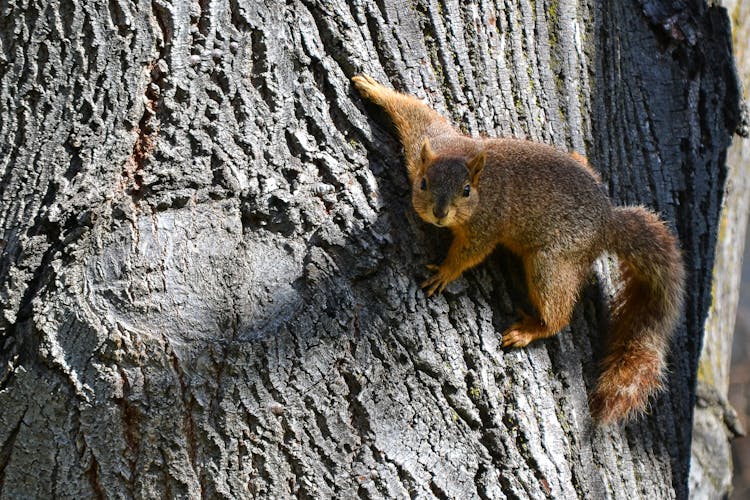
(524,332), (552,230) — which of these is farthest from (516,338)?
(552,230)

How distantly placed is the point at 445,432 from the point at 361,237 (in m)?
0.60

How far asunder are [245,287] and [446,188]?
2.84 feet

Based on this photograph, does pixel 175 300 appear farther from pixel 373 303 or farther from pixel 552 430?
pixel 552 430

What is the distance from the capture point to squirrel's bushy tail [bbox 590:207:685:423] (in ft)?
9.04

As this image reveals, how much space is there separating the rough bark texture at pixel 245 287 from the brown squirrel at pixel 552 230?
0.28ft

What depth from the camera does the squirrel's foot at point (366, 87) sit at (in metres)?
2.36

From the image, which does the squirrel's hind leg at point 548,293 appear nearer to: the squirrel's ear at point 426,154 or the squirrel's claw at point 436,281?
the squirrel's claw at point 436,281

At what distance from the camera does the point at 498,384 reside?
2275 millimetres

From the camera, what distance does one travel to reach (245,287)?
213cm

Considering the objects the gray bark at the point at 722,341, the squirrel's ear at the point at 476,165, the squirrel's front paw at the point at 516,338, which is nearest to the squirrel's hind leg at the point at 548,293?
Result: the squirrel's front paw at the point at 516,338

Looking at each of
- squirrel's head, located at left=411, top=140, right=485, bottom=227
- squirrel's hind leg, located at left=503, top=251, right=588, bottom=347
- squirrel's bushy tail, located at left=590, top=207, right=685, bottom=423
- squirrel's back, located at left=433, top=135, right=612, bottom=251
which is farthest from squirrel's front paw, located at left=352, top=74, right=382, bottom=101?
squirrel's bushy tail, located at left=590, top=207, right=685, bottom=423

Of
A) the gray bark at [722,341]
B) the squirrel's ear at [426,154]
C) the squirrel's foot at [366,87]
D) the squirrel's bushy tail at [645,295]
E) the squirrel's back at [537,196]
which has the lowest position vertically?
the gray bark at [722,341]

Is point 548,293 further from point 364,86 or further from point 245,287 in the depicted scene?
point 245,287

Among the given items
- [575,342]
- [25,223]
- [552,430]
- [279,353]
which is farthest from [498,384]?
[25,223]
